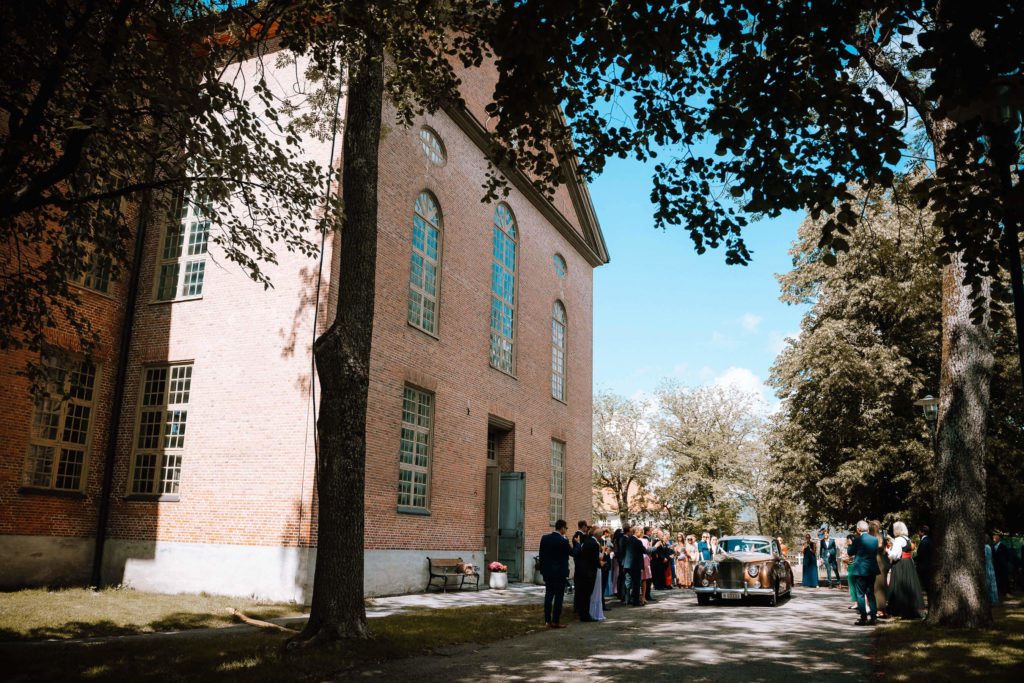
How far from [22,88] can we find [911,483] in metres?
25.1

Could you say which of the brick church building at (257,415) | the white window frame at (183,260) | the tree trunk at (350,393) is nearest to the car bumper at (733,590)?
the brick church building at (257,415)

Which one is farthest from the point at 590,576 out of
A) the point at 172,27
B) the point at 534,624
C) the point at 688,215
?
the point at 172,27

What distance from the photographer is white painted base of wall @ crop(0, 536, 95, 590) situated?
565 inches

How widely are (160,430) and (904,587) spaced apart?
1542 cm

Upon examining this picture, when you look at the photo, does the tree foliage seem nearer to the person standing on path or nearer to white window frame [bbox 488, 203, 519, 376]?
white window frame [bbox 488, 203, 519, 376]

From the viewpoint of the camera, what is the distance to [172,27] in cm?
912

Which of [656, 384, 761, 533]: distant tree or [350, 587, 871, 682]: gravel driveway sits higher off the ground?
[656, 384, 761, 533]: distant tree

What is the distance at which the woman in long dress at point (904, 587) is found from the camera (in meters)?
13.3

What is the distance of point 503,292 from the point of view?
23.7 m

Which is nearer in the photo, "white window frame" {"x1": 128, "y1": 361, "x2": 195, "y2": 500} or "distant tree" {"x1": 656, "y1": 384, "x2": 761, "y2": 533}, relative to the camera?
"white window frame" {"x1": 128, "y1": 361, "x2": 195, "y2": 500}


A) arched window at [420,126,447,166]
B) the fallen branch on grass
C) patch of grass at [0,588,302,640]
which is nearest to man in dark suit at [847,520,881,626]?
the fallen branch on grass

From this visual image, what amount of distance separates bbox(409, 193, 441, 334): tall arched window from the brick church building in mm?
59

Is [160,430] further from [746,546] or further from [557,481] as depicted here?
[557,481]

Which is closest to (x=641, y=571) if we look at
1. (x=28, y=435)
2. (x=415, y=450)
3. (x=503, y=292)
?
(x=415, y=450)
